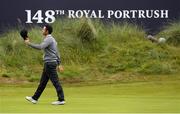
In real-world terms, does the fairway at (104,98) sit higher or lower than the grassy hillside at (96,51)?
lower

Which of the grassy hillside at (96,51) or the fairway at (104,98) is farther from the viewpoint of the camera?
the grassy hillside at (96,51)

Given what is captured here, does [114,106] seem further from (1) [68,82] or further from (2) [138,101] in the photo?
(1) [68,82]

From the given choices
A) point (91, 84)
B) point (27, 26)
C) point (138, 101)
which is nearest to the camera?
point (138, 101)

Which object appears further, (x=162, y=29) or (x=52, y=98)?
(x=162, y=29)

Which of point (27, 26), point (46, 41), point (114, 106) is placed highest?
point (27, 26)

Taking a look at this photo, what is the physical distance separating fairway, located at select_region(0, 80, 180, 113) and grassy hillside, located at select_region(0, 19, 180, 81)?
5.48 ft

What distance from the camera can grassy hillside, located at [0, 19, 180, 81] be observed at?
21.6 meters

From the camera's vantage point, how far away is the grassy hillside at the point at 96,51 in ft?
70.9

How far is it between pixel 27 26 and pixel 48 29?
391 inches

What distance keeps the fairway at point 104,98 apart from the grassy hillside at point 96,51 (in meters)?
1.67

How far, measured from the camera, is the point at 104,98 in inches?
619

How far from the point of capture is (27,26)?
77.4 ft

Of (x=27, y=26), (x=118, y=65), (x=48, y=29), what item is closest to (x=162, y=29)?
(x=118, y=65)

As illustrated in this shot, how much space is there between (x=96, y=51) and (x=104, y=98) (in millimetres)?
7164
